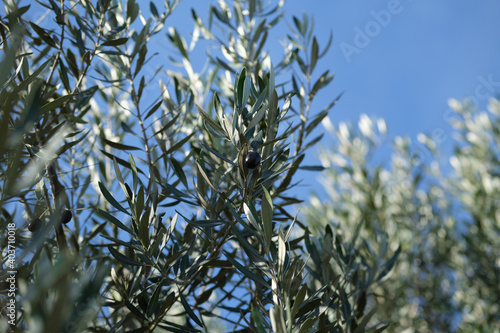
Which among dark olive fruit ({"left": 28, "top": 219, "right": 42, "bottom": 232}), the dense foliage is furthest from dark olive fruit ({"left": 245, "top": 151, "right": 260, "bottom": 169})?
the dense foliage

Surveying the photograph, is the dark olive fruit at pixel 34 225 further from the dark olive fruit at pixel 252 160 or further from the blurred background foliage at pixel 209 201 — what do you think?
the dark olive fruit at pixel 252 160

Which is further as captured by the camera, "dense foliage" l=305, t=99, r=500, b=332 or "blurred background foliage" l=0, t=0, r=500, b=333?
"dense foliage" l=305, t=99, r=500, b=332

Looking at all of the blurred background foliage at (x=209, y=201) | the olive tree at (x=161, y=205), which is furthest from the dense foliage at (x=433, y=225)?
the olive tree at (x=161, y=205)

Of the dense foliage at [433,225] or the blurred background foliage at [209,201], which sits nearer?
the blurred background foliage at [209,201]

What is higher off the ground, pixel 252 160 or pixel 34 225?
pixel 252 160

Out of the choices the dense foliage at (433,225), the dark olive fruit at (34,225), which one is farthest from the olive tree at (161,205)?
the dense foliage at (433,225)

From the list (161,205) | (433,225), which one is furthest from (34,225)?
(433,225)

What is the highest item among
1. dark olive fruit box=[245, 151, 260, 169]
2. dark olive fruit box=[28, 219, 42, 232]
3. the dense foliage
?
the dense foliage

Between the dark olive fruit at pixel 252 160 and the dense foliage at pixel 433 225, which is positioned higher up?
the dense foliage at pixel 433 225

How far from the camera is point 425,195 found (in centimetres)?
433

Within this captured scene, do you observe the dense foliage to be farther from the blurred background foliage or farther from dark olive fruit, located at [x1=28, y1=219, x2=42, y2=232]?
dark olive fruit, located at [x1=28, y1=219, x2=42, y2=232]

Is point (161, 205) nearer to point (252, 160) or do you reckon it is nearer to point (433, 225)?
point (252, 160)

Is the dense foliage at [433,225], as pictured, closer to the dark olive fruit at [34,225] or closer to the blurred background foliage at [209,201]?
the blurred background foliage at [209,201]

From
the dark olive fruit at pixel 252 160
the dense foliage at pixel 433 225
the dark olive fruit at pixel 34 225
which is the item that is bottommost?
the dark olive fruit at pixel 34 225
